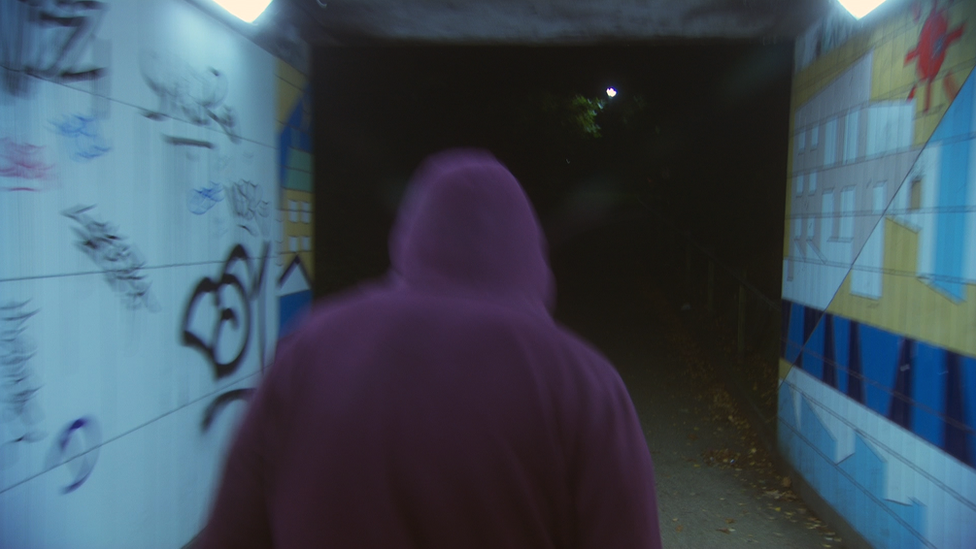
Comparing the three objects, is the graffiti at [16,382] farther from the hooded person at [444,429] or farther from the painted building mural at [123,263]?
the hooded person at [444,429]

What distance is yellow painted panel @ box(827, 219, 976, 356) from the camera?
3.32 metres

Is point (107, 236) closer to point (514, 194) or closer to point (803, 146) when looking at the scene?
point (514, 194)

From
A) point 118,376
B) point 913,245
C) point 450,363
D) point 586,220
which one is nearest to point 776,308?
point 913,245

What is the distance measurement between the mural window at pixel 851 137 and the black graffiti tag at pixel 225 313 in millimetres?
4161

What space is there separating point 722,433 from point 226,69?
5.86m

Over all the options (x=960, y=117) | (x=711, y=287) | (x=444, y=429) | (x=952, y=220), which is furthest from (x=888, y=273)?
(x=711, y=287)

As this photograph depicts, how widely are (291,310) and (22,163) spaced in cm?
323

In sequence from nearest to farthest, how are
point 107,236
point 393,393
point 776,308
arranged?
1. point 393,393
2. point 107,236
3. point 776,308

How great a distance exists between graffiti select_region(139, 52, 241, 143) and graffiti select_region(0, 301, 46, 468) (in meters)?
1.35

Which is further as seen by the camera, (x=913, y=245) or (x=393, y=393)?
(x=913, y=245)

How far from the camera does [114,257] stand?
10.9ft

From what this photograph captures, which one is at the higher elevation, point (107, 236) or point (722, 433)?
point (107, 236)

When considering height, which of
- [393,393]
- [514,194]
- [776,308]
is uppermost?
[514,194]

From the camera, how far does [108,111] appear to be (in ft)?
10.7
